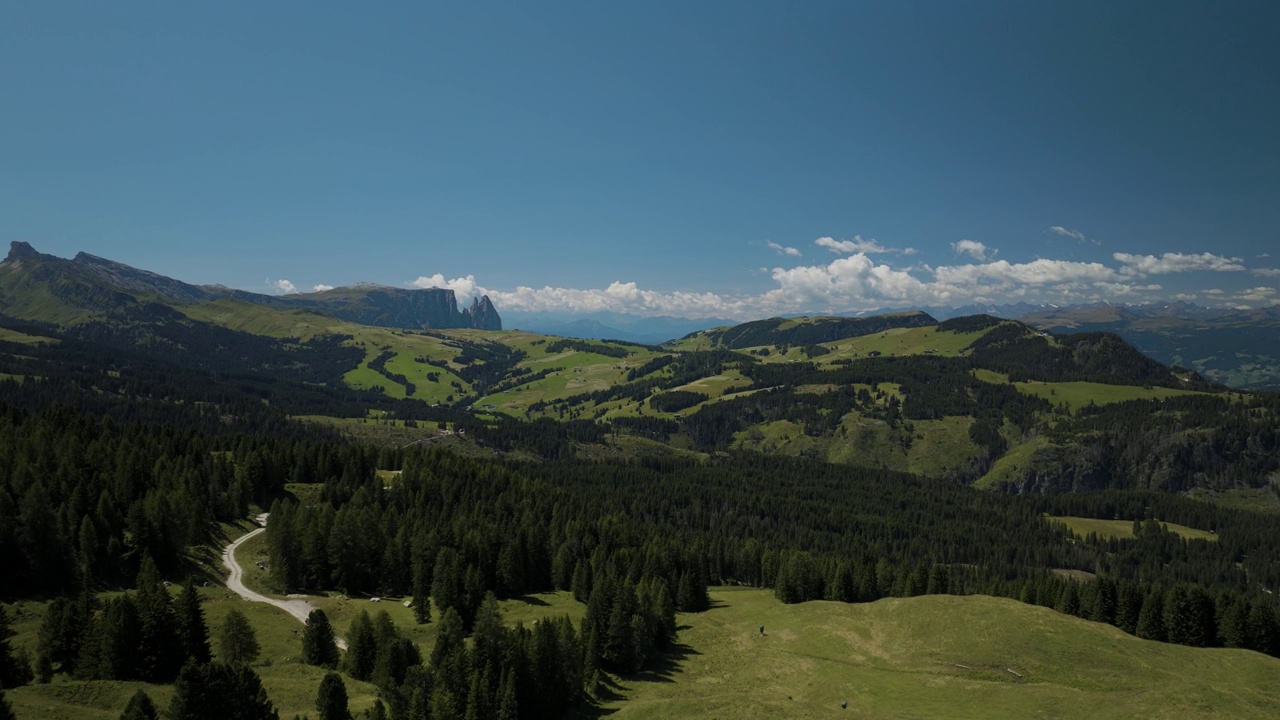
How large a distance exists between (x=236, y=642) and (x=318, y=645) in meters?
7.90

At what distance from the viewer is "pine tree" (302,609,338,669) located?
63.7 m

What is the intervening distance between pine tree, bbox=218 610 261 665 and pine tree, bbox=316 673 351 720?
46.5 ft

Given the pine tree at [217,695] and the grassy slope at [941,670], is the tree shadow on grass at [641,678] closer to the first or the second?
the grassy slope at [941,670]

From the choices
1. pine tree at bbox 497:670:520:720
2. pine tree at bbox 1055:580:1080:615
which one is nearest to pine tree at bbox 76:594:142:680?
pine tree at bbox 497:670:520:720

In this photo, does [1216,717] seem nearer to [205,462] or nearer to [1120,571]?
[205,462]

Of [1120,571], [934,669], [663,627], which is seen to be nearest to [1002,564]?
[1120,571]

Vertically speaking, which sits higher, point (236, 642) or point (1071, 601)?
point (236, 642)

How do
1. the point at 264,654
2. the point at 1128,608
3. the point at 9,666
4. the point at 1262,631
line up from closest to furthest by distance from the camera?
the point at 9,666, the point at 264,654, the point at 1262,631, the point at 1128,608

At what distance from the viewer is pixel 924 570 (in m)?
119

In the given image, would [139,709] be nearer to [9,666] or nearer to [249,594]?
[9,666]

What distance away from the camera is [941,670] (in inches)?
3002

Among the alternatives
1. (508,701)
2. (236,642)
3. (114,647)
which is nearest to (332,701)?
(508,701)

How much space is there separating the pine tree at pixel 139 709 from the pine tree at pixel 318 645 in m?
23.9

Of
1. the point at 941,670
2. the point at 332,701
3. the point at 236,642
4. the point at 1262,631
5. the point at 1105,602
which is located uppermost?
the point at 332,701
